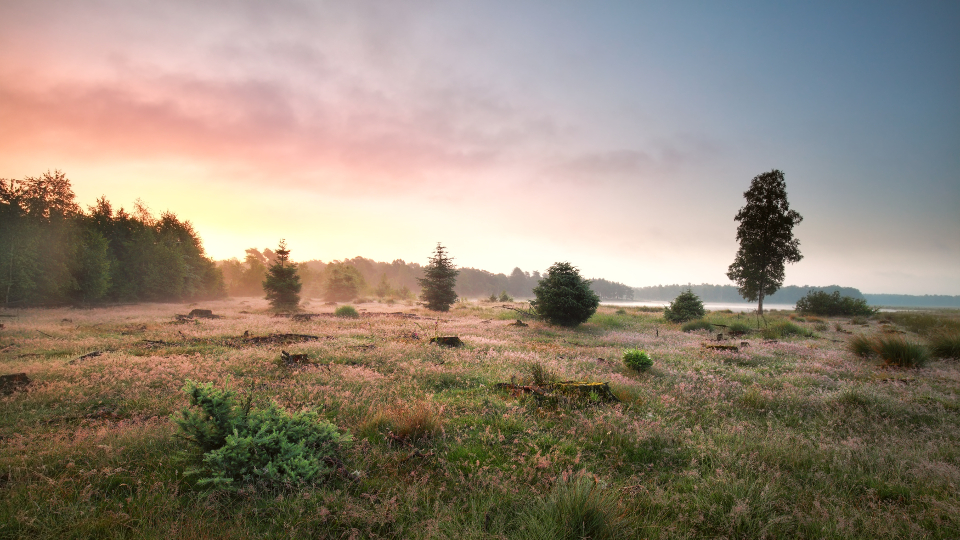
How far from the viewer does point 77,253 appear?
111 ft

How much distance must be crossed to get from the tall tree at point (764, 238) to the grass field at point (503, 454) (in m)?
28.5

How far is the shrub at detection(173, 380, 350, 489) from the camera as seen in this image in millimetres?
3750

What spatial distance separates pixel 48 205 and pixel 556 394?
5319 cm

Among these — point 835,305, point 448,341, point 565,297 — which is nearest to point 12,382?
point 448,341

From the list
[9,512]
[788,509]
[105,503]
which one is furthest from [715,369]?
[9,512]

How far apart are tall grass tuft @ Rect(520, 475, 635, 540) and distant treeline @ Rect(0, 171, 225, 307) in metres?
46.3

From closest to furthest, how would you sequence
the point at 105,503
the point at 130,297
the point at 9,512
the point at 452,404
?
the point at 9,512 < the point at 105,503 < the point at 452,404 < the point at 130,297

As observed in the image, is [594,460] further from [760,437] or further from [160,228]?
[160,228]

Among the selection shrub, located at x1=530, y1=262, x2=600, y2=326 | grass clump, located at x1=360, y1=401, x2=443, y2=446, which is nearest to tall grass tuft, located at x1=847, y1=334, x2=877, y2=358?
shrub, located at x1=530, y1=262, x2=600, y2=326

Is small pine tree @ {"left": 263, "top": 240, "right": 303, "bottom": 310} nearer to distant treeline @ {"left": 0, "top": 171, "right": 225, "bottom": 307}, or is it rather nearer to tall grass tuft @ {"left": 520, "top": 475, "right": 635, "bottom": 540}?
distant treeline @ {"left": 0, "top": 171, "right": 225, "bottom": 307}

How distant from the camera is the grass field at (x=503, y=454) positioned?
3.32m

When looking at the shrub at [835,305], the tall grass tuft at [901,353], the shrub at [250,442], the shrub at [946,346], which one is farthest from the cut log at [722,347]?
the shrub at [835,305]

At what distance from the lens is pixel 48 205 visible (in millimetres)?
34594

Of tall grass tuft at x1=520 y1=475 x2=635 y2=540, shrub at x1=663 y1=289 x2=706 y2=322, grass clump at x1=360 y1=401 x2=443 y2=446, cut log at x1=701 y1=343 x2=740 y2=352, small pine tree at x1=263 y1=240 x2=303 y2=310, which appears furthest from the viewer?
small pine tree at x1=263 y1=240 x2=303 y2=310
